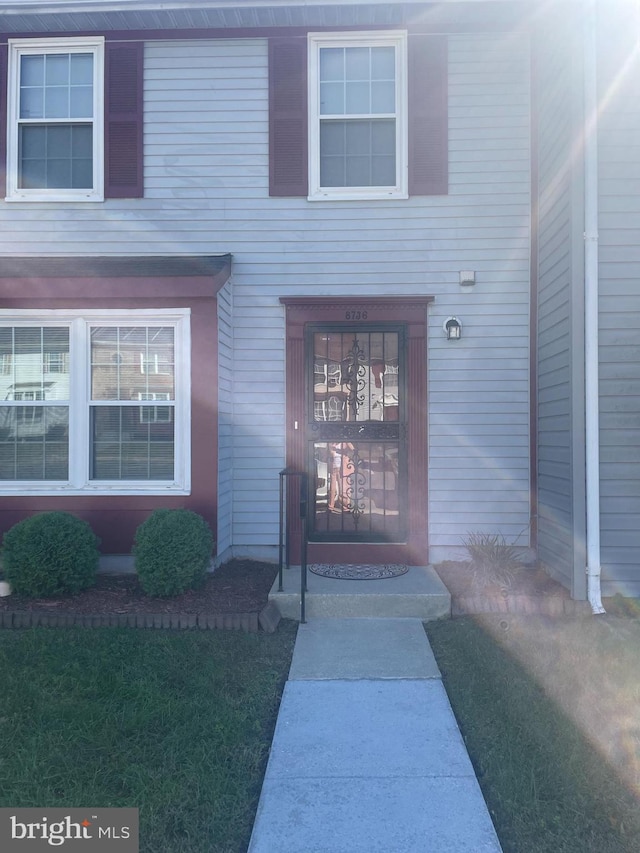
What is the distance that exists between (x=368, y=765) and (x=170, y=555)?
2476 millimetres

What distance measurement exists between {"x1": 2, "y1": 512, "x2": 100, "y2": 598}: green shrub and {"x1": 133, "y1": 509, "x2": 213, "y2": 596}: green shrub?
17.4 inches

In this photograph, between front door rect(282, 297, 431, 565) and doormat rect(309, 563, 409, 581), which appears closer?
doormat rect(309, 563, 409, 581)

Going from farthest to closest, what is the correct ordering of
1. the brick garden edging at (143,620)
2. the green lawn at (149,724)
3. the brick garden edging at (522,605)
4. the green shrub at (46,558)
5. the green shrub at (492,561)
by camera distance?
1. the green shrub at (492,561)
2. the green shrub at (46,558)
3. the brick garden edging at (522,605)
4. the brick garden edging at (143,620)
5. the green lawn at (149,724)

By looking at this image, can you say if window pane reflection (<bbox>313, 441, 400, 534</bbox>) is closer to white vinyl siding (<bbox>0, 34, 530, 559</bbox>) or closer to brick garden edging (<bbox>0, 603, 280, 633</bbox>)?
white vinyl siding (<bbox>0, 34, 530, 559</bbox>)

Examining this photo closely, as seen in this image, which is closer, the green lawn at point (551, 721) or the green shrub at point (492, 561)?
the green lawn at point (551, 721)

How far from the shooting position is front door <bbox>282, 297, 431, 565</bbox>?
6238 millimetres

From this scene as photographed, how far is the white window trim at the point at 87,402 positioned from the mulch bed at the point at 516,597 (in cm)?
243

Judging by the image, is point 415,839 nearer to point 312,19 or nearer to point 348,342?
point 348,342

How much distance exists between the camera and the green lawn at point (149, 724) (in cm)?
266

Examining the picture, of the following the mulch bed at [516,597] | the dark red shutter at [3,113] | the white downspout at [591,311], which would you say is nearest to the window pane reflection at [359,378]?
the mulch bed at [516,597]

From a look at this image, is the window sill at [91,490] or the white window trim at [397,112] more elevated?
the white window trim at [397,112]

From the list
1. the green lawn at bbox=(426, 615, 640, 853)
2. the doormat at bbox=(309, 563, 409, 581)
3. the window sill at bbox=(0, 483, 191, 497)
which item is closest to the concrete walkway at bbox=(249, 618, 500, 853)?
the green lawn at bbox=(426, 615, 640, 853)

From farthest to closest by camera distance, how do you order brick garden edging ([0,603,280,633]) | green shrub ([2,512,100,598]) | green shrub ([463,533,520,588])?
green shrub ([463,533,520,588])
green shrub ([2,512,100,598])
brick garden edging ([0,603,280,633])

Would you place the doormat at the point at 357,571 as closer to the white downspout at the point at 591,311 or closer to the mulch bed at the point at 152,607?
the mulch bed at the point at 152,607
